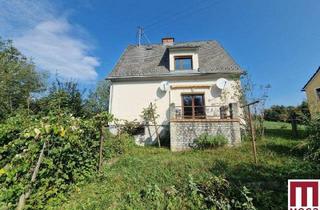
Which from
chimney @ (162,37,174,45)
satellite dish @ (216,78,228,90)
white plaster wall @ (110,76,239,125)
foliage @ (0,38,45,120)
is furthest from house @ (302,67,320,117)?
foliage @ (0,38,45,120)

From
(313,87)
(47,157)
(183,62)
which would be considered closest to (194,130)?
(183,62)

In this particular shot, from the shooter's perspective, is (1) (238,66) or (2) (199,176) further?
(1) (238,66)

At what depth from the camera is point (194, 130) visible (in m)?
10.9

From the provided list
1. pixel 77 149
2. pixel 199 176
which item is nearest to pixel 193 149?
pixel 199 176

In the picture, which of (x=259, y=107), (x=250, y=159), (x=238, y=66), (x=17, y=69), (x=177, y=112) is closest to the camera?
(x=250, y=159)

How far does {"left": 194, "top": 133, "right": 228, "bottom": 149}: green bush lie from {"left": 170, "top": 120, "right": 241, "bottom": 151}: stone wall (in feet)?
1.35

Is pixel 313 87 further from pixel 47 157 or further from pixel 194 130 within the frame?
pixel 47 157

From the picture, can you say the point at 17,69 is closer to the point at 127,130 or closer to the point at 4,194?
the point at 127,130

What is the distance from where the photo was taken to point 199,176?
576 centimetres

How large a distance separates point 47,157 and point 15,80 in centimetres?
1896

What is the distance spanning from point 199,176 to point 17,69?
70.6 ft

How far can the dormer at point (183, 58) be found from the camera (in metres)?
14.4

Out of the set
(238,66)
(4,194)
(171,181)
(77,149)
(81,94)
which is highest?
(238,66)

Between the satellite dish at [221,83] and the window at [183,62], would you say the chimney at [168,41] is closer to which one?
the window at [183,62]
